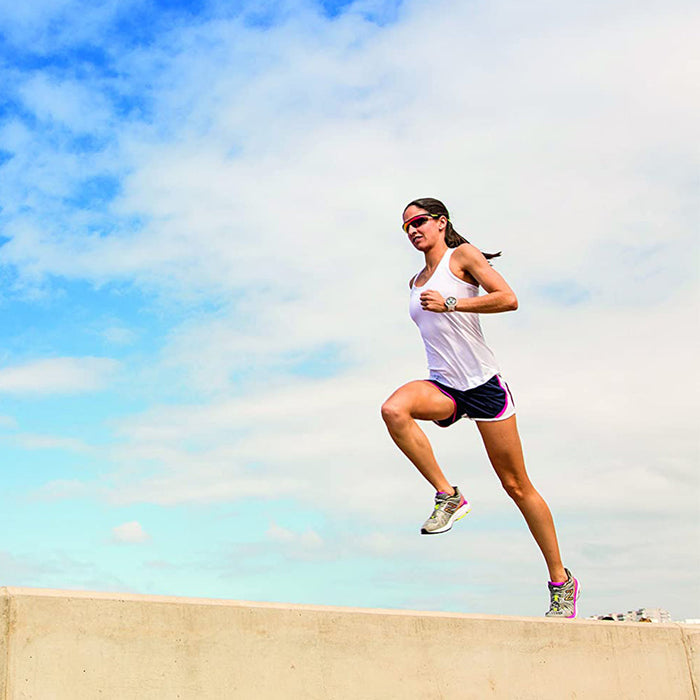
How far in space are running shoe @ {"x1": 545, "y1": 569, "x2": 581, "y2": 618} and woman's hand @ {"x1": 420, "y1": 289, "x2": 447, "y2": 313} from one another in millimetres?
2178

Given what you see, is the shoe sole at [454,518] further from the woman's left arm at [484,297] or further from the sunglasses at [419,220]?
the sunglasses at [419,220]

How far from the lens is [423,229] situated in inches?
267

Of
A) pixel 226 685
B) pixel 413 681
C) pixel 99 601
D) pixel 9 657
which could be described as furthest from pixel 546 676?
pixel 9 657

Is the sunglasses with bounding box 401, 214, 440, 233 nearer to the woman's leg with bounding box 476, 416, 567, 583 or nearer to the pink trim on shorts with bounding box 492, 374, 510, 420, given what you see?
the pink trim on shorts with bounding box 492, 374, 510, 420

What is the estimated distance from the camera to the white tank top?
6.48 m

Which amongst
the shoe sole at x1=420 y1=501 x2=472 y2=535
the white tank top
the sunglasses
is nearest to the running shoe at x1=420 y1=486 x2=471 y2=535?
the shoe sole at x1=420 y1=501 x2=472 y2=535

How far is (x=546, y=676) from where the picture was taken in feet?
17.9

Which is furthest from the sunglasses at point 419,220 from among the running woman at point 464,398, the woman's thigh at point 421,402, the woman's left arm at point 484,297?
the woman's thigh at point 421,402

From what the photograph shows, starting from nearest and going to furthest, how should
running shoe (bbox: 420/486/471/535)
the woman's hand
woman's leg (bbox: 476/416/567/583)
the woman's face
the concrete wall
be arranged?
the concrete wall
the woman's hand
running shoe (bbox: 420/486/471/535)
woman's leg (bbox: 476/416/567/583)
the woman's face

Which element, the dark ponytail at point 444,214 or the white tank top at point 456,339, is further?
the dark ponytail at point 444,214

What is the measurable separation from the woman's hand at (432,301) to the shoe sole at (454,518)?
1360mm

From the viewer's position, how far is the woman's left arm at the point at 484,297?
6.21 m

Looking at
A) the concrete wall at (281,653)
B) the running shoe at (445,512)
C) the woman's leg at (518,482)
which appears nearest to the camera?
the concrete wall at (281,653)

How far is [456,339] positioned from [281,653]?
8.99 feet
